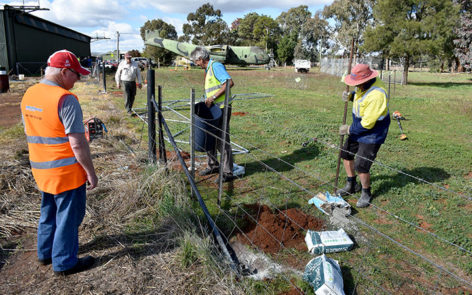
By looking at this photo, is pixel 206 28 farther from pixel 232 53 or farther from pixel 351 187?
pixel 351 187

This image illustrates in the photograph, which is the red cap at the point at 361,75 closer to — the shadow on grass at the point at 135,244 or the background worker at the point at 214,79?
the background worker at the point at 214,79

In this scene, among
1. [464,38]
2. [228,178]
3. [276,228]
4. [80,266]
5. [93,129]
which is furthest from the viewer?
[464,38]

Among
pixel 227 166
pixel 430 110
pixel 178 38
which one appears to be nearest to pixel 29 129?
pixel 227 166

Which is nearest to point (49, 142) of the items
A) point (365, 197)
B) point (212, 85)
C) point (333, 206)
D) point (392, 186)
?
point (212, 85)

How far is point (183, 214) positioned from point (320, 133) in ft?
16.1

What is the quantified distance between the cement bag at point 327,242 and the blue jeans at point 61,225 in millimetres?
2171

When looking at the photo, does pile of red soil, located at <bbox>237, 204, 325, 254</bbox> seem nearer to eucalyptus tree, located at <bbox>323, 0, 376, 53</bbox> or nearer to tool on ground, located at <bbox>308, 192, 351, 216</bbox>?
tool on ground, located at <bbox>308, 192, 351, 216</bbox>

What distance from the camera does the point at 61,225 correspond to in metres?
2.48

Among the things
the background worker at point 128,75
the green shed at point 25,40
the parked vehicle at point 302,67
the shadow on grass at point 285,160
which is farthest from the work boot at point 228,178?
the parked vehicle at point 302,67

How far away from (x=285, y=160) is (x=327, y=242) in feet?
8.77

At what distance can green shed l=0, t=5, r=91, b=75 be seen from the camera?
68.6 ft

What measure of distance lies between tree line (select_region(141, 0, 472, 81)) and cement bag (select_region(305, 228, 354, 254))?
2.21 metres

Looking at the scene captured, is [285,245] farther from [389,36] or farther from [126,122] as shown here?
[389,36]

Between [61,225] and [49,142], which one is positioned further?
[61,225]
